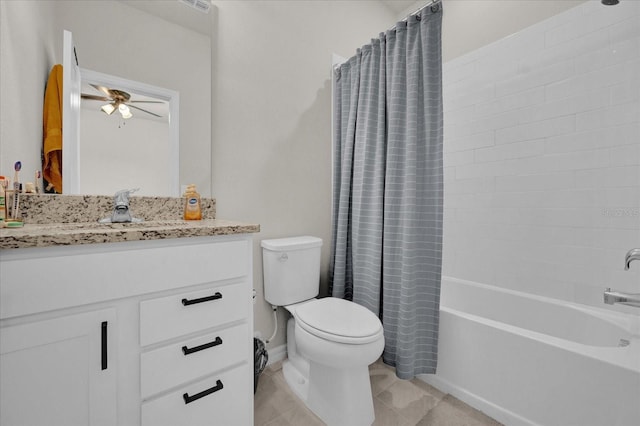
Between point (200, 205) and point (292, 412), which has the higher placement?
point (200, 205)

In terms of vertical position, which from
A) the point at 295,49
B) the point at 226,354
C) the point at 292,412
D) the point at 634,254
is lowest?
the point at 292,412

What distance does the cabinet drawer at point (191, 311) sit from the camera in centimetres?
82

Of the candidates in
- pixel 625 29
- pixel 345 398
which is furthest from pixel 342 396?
pixel 625 29

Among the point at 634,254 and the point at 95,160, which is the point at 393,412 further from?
the point at 95,160

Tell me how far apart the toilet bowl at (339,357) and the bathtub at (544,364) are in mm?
495

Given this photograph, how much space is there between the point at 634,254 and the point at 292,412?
1.60 metres

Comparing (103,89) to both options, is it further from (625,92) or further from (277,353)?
(625,92)

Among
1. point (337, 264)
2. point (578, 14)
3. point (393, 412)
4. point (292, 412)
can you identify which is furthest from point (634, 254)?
point (292, 412)

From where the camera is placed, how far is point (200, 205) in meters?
1.40

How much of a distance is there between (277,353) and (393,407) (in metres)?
0.77

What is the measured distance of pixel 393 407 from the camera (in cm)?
141

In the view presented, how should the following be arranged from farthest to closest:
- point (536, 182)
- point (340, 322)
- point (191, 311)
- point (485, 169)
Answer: point (485, 169), point (536, 182), point (340, 322), point (191, 311)

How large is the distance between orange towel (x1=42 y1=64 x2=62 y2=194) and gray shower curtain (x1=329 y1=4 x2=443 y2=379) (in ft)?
4.72

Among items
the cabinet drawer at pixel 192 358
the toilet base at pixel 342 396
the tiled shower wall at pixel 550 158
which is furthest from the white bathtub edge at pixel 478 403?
the cabinet drawer at pixel 192 358
